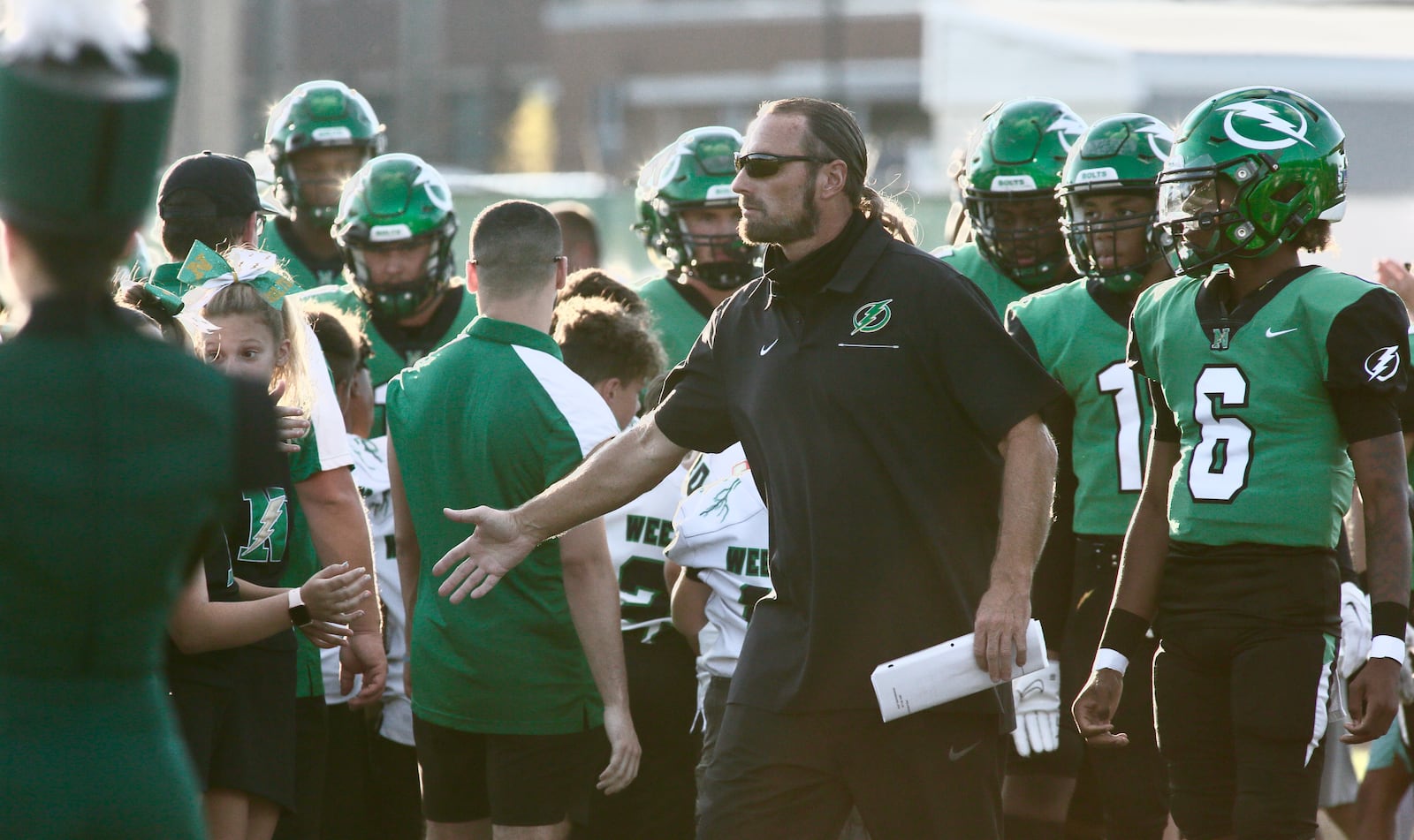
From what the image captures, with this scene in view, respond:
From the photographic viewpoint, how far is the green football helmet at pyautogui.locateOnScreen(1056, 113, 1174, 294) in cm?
552

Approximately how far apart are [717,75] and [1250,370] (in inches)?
1874

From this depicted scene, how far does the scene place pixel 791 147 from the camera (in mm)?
4336

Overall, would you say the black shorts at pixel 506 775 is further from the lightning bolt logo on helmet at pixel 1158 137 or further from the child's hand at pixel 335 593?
the lightning bolt logo on helmet at pixel 1158 137

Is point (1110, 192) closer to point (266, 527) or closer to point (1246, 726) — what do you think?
point (1246, 726)

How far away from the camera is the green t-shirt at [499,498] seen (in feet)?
16.3

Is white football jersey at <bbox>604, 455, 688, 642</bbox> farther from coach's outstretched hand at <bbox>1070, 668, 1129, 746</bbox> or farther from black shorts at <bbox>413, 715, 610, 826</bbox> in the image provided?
coach's outstretched hand at <bbox>1070, 668, 1129, 746</bbox>

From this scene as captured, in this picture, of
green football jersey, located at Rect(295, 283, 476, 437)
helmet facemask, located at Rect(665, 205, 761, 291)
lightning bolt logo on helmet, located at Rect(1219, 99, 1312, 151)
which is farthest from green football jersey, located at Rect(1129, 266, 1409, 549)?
green football jersey, located at Rect(295, 283, 476, 437)

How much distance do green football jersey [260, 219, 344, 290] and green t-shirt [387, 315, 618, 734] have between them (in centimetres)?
230

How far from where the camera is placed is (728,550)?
16.1 ft

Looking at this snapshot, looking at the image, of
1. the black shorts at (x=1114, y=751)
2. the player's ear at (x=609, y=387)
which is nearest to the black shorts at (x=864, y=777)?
the black shorts at (x=1114, y=751)

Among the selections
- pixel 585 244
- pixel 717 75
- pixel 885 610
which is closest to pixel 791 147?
pixel 885 610

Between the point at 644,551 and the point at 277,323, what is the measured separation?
158 centimetres

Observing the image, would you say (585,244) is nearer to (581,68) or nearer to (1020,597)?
(1020,597)

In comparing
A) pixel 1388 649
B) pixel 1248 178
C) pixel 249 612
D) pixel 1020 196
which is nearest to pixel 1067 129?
pixel 1020 196
